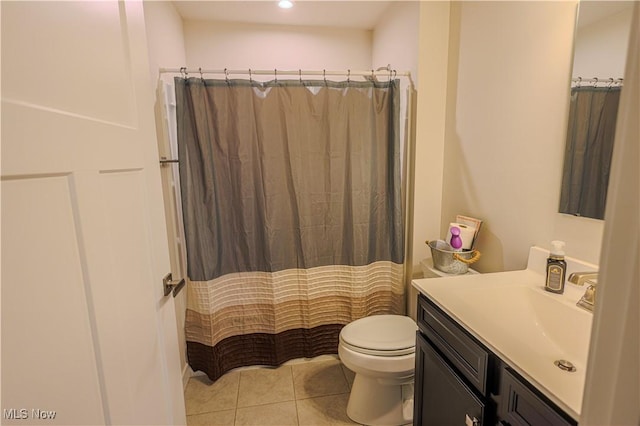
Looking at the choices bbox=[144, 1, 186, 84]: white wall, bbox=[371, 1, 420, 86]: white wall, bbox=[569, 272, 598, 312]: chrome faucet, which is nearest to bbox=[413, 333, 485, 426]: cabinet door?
bbox=[569, 272, 598, 312]: chrome faucet

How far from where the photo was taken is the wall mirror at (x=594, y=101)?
96cm

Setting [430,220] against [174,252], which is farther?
[430,220]

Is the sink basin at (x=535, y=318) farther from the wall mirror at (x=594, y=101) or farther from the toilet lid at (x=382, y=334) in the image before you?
the toilet lid at (x=382, y=334)

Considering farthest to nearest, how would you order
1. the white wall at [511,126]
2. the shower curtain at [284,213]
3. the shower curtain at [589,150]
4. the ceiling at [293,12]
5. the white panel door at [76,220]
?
the ceiling at [293,12] < the shower curtain at [284,213] < the white wall at [511,126] < the shower curtain at [589,150] < the white panel door at [76,220]

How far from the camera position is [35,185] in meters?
0.50

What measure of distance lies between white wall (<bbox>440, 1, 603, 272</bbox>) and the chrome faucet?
0.07 meters

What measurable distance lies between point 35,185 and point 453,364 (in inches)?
46.5

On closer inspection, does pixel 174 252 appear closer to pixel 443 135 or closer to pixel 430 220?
pixel 430 220

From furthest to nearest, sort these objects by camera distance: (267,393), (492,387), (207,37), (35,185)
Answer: (207,37)
(267,393)
(492,387)
(35,185)

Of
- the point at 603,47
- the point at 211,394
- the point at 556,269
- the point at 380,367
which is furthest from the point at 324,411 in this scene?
the point at 603,47

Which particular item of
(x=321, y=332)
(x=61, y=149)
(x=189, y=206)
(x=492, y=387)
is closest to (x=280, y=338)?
(x=321, y=332)

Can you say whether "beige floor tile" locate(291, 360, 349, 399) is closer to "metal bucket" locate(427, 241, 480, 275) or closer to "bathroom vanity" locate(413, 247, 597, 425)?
"bathroom vanity" locate(413, 247, 597, 425)

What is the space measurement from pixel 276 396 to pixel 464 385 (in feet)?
4.17

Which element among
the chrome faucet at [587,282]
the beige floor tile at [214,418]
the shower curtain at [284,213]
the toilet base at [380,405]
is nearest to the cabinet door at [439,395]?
the toilet base at [380,405]
